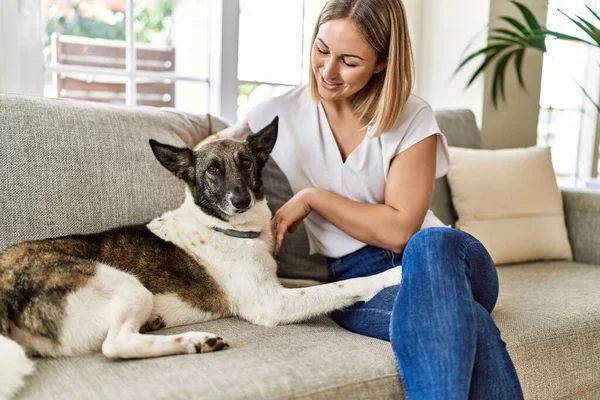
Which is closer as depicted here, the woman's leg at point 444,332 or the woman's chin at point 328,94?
the woman's leg at point 444,332

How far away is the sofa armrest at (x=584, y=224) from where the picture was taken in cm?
257

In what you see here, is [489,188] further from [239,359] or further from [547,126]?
[547,126]

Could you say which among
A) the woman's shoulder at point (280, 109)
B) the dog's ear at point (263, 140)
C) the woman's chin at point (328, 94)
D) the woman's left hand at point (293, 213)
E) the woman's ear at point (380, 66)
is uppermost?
the woman's ear at point (380, 66)

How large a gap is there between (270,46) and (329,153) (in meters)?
1.35

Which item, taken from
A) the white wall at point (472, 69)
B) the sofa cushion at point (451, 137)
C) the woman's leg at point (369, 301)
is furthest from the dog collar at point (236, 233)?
the white wall at point (472, 69)

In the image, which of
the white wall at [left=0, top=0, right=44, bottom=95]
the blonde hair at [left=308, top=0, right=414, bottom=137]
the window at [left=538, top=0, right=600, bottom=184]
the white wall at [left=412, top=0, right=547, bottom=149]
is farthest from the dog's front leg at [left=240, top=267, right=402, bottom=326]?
the window at [left=538, top=0, right=600, bottom=184]

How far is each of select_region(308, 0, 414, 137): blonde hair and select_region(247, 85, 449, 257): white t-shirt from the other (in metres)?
0.06

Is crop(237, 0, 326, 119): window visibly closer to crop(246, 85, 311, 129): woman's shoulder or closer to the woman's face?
crop(246, 85, 311, 129): woman's shoulder

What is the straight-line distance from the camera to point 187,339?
1354 mm

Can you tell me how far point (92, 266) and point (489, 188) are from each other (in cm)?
176

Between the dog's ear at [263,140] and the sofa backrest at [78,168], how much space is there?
0.32 meters

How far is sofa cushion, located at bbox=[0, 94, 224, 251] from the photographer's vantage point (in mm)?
1654

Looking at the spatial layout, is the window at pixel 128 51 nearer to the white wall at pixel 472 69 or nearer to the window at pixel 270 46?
the window at pixel 270 46

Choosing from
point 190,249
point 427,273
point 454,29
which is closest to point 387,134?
point 427,273
